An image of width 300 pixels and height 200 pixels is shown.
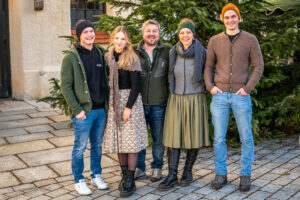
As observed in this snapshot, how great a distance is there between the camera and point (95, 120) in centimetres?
439

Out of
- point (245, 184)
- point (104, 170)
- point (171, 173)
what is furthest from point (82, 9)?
point (245, 184)

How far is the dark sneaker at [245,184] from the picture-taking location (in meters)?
4.35

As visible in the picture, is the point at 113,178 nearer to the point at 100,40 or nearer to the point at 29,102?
the point at 29,102

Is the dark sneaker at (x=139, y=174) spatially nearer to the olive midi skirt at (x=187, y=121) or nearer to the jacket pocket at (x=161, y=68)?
the olive midi skirt at (x=187, y=121)

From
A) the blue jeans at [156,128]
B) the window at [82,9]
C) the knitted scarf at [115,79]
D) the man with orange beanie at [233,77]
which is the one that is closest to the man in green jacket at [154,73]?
the blue jeans at [156,128]

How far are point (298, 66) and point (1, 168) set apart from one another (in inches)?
197

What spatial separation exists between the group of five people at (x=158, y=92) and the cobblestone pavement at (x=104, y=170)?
0.54 ft

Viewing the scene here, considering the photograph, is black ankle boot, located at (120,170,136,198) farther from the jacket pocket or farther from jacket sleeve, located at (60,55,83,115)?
the jacket pocket

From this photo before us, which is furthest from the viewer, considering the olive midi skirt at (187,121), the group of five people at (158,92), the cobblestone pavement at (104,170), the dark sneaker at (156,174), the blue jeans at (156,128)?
the dark sneaker at (156,174)

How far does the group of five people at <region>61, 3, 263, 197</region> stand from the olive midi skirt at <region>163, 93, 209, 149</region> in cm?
1

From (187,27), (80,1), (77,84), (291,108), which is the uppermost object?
(80,1)

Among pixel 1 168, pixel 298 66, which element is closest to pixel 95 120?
pixel 1 168

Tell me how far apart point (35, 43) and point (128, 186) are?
6.83 metres

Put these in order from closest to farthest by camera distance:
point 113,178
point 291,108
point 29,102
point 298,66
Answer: point 113,178
point 291,108
point 298,66
point 29,102
